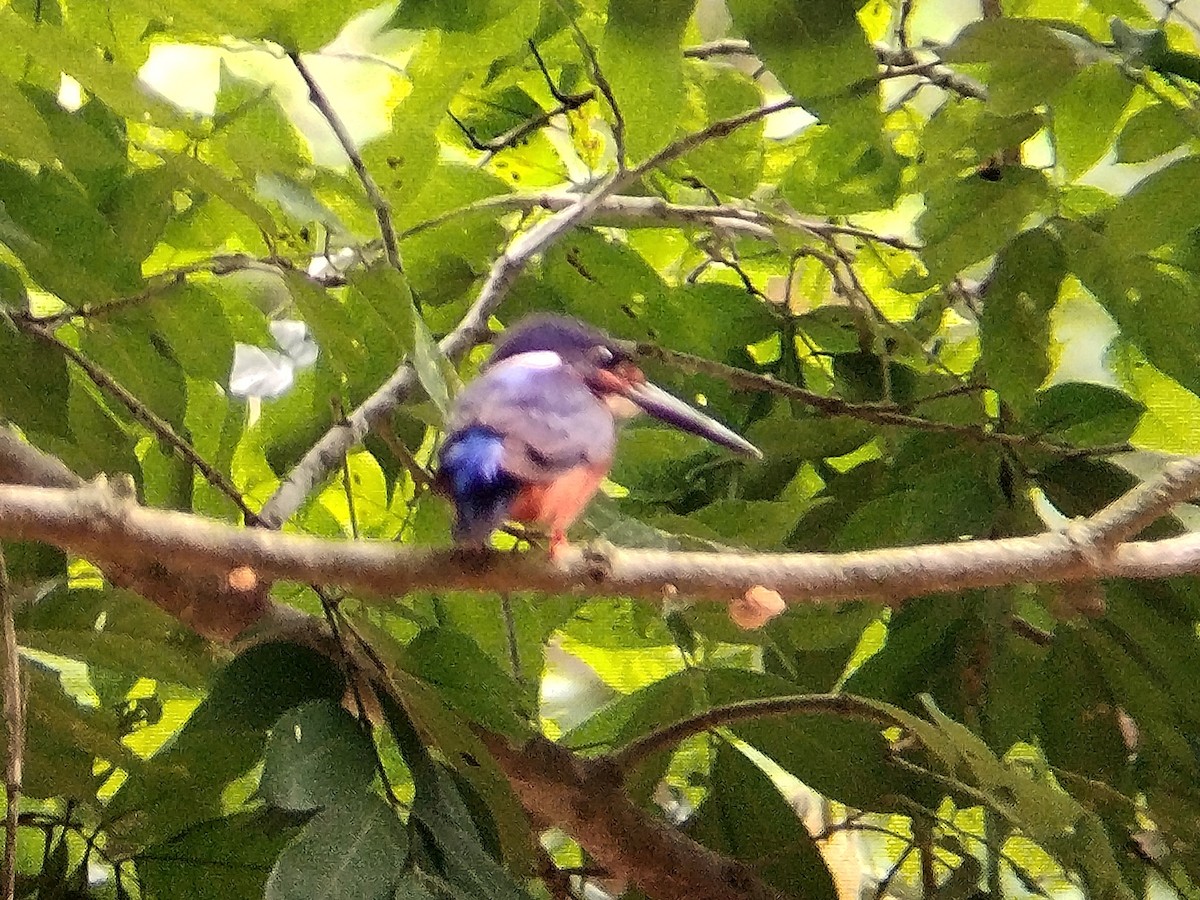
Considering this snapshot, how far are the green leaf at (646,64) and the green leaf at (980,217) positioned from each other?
0.58ft

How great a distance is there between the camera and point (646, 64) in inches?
24.1

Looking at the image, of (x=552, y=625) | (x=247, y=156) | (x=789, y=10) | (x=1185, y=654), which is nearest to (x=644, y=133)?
(x=789, y=10)

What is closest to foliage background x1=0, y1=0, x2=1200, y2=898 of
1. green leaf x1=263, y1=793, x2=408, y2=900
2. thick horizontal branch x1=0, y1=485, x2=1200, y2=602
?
green leaf x1=263, y1=793, x2=408, y2=900

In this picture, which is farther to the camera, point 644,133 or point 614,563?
point 644,133

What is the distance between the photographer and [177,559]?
429 millimetres

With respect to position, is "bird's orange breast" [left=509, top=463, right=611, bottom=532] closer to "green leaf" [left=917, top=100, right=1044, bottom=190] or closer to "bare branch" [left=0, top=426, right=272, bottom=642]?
"bare branch" [left=0, top=426, right=272, bottom=642]

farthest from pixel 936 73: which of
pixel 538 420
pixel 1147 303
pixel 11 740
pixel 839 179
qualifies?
pixel 11 740

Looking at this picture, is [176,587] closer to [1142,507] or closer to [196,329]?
[196,329]

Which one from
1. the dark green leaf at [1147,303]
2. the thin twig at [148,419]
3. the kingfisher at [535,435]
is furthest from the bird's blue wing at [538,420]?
the dark green leaf at [1147,303]

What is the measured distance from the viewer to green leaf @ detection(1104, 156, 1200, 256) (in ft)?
2.08

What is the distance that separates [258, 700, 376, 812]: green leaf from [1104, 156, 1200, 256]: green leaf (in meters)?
0.50

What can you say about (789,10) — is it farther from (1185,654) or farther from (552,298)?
(1185,654)

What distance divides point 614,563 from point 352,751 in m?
0.17

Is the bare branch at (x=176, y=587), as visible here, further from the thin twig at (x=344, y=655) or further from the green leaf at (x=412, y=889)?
the green leaf at (x=412, y=889)
